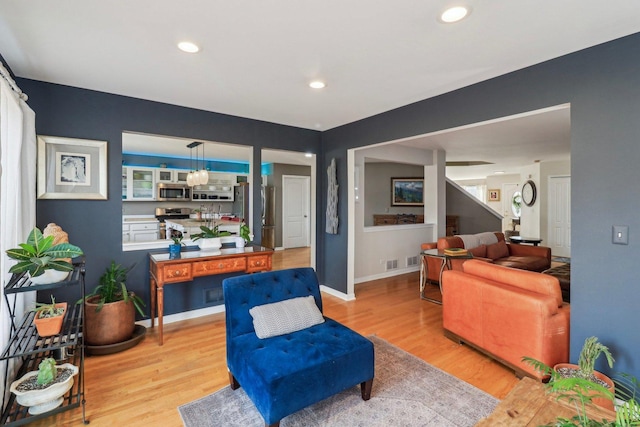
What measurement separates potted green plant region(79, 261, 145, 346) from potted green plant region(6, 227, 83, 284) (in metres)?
1.08

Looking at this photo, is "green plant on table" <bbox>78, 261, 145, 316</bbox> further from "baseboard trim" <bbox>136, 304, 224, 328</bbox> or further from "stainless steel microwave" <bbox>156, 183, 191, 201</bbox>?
"stainless steel microwave" <bbox>156, 183, 191, 201</bbox>

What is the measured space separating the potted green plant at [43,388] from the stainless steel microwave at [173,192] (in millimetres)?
5743

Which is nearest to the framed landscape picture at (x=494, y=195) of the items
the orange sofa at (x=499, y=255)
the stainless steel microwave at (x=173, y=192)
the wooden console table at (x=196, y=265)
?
the orange sofa at (x=499, y=255)

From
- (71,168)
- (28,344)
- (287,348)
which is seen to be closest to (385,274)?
(287,348)

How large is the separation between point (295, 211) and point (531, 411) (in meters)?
7.64

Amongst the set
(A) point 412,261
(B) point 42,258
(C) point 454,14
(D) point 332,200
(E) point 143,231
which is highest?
(C) point 454,14

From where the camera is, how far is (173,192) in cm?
736

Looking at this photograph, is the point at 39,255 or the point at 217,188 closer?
the point at 39,255

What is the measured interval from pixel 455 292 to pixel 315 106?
98.7 inches

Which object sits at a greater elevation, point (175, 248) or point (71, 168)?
point (71, 168)

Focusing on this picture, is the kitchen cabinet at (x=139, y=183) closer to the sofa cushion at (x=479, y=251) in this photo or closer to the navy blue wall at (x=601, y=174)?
the sofa cushion at (x=479, y=251)

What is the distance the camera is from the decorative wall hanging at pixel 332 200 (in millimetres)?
4578

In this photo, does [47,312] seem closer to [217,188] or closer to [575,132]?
[575,132]

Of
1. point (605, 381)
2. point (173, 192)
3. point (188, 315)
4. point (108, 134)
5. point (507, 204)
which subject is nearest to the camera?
point (605, 381)
